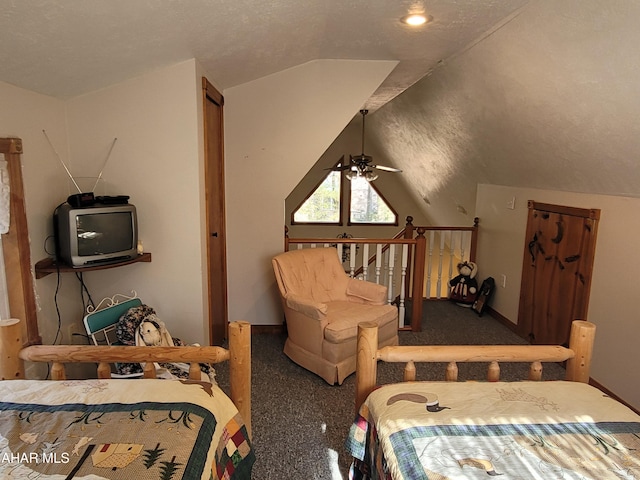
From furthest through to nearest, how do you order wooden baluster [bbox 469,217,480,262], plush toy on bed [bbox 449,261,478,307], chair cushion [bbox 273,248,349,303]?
wooden baluster [bbox 469,217,480,262] → plush toy on bed [bbox 449,261,478,307] → chair cushion [bbox 273,248,349,303]

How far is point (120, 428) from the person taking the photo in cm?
145

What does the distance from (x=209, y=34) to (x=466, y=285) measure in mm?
3807

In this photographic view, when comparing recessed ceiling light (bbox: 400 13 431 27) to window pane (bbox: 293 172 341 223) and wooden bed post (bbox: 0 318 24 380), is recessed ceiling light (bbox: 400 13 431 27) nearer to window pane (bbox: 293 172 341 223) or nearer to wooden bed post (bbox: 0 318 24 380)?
wooden bed post (bbox: 0 318 24 380)

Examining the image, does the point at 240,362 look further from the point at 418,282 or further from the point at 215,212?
the point at 418,282

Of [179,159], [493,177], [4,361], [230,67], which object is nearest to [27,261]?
[4,361]

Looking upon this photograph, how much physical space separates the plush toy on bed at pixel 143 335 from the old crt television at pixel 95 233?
37 centimetres

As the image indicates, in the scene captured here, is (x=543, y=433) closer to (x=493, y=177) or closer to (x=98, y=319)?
(x=98, y=319)

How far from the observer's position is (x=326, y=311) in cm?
326

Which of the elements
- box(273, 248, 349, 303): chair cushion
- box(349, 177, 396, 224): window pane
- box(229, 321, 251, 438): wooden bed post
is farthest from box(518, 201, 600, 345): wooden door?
box(349, 177, 396, 224): window pane

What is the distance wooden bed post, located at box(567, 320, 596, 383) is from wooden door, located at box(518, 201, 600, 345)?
1.49m

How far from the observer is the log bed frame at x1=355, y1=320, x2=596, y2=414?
6.22 ft

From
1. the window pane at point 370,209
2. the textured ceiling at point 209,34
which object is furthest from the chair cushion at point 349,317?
the window pane at point 370,209

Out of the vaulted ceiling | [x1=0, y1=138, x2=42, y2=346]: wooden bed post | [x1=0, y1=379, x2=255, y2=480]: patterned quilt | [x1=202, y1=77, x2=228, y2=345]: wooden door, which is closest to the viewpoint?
[x1=0, y1=379, x2=255, y2=480]: patterned quilt

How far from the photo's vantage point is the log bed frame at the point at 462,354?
189 cm
